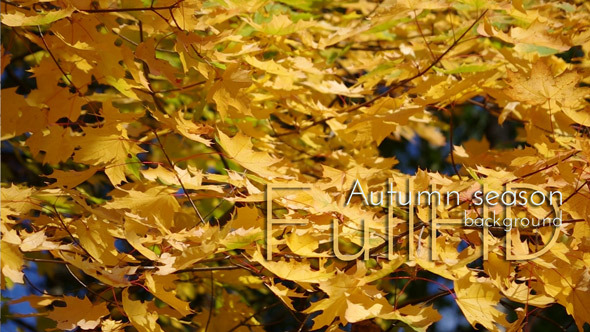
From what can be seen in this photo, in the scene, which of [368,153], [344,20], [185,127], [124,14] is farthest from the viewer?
[344,20]

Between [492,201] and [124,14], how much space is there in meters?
0.88

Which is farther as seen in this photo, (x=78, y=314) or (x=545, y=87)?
(x=545, y=87)

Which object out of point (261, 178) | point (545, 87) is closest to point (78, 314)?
point (261, 178)

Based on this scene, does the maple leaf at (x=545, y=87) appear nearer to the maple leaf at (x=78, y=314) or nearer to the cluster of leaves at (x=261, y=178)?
the cluster of leaves at (x=261, y=178)

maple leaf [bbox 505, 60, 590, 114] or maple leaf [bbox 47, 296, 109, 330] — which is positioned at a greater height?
maple leaf [bbox 505, 60, 590, 114]

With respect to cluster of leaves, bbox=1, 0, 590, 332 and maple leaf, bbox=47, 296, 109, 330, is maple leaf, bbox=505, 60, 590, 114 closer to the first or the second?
cluster of leaves, bbox=1, 0, 590, 332

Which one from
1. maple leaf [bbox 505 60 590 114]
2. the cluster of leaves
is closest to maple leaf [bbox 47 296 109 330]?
the cluster of leaves

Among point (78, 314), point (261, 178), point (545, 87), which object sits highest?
point (545, 87)

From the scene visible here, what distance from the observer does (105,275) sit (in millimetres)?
1228

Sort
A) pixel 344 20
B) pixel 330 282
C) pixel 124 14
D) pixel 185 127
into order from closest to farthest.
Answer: pixel 330 282 < pixel 185 127 < pixel 124 14 < pixel 344 20

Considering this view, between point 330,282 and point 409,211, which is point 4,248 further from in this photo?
point 409,211

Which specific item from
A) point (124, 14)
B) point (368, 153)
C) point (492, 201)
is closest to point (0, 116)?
point (124, 14)

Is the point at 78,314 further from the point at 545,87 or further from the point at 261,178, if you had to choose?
the point at 545,87

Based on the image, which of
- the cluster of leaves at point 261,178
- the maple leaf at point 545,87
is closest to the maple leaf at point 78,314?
the cluster of leaves at point 261,178
